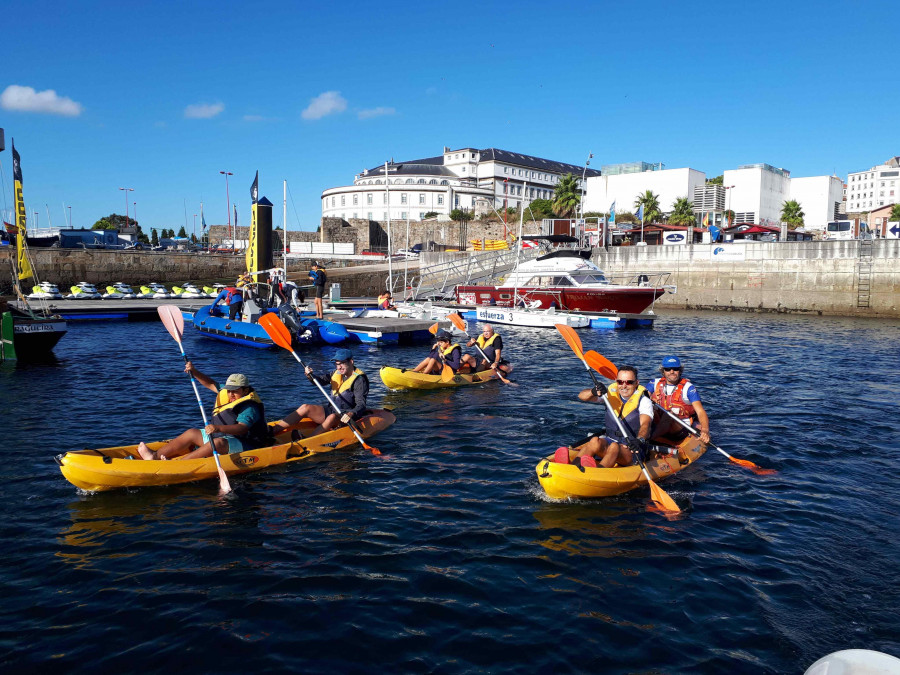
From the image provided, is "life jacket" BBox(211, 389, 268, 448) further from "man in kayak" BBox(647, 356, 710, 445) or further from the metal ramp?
the metal ramp

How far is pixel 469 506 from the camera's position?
28.3 feet

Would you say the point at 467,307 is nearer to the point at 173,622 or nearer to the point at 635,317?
the point at 635,317

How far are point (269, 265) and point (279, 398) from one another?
14.3m

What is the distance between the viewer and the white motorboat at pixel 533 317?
28.4m

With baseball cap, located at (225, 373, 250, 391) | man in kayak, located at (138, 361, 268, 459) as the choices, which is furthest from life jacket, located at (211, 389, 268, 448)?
baseball cap, located at (225, 373, 250, 391)

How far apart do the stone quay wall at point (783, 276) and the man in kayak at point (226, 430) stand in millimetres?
36938

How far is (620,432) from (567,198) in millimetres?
60567

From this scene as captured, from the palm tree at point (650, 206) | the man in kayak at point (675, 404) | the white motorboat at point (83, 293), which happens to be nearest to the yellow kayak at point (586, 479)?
the man in kayak at point (675, 404)

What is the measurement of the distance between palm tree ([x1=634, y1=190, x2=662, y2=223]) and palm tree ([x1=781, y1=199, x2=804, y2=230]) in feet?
44.9

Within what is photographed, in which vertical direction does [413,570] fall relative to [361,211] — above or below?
below

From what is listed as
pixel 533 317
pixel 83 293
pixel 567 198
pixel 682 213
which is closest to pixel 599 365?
pixel 533 317

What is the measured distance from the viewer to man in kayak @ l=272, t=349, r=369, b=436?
10.8 meters

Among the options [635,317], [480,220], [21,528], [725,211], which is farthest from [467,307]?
[725,211]

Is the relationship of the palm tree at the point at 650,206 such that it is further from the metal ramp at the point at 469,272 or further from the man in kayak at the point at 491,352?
the man in kayak at the point at 491,352
